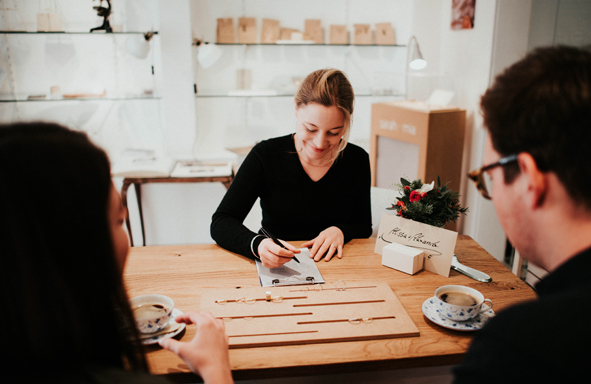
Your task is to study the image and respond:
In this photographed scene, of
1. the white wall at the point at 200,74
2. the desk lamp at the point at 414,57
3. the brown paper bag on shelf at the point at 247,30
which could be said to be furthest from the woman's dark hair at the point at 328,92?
the brown paper bag on shelf at the point at 247,30

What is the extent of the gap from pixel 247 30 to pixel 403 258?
2.87 m

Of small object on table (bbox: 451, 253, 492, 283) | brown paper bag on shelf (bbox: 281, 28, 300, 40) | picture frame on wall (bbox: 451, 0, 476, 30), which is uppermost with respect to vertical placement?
picture frame on wall (bbox: 451, 0, 476, 30)

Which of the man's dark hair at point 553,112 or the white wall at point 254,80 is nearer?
the man's dark hair at point 553,112

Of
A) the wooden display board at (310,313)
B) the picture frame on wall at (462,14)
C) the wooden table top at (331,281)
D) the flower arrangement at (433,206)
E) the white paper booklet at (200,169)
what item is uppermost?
the picture frame on wall at (462,14)

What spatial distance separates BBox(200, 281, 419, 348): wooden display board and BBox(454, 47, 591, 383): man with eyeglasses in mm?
448

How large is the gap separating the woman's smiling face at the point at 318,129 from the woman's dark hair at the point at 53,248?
1138 millimetres

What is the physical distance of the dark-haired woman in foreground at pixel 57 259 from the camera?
2.03 feet

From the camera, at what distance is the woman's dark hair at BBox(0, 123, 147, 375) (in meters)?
0.62

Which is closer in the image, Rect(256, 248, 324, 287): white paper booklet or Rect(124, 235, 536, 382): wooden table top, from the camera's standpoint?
Rect(124, 235, 536, 382): wooden table top

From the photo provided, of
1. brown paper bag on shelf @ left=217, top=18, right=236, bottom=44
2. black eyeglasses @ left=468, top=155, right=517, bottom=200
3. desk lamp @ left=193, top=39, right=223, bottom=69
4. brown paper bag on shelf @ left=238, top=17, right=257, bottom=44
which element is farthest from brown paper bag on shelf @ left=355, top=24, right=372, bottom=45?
black eyeglasses @ left=468, top=155, right=517, bottom=200

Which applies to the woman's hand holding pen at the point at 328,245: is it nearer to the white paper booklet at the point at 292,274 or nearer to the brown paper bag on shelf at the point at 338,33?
the white paper booklet at the point at 292,274

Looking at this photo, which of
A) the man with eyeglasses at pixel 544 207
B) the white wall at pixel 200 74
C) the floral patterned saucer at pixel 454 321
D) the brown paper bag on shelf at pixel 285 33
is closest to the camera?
the man with eyeglasses at pixel 544 207

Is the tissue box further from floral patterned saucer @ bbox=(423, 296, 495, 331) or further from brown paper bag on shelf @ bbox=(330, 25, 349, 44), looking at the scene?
brown paper bag on shelf @ bbox=(330, 25, 349, 44)

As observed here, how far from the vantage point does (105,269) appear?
0.71 meters
